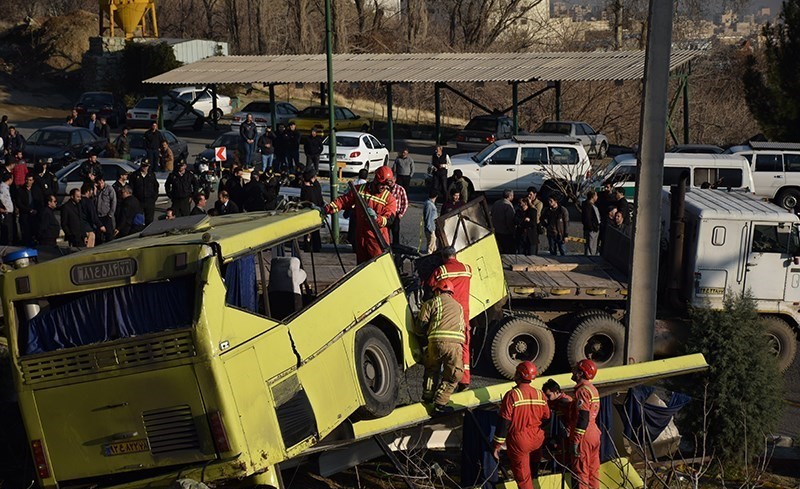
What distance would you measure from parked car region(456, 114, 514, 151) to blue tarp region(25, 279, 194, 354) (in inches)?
1013

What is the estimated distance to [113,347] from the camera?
780 cm

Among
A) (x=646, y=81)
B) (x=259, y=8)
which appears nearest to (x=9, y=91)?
(x=259, y=8)

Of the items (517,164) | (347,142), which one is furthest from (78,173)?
(517,164)

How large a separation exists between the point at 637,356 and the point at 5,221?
489 inches

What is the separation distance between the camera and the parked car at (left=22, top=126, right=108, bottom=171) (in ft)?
93.5

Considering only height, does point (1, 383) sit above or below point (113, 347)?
below

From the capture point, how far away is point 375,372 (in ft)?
32.6

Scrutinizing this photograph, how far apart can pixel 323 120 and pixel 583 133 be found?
9457 mm

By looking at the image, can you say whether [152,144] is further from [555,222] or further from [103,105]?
[103,105]

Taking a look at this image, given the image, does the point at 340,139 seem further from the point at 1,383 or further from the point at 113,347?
the point at 113,347

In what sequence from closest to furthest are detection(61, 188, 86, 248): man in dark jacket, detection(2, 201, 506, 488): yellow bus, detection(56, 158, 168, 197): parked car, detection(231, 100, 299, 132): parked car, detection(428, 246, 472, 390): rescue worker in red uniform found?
1. detection(2, 201, 506, 488): yellow bus
2. detection(428, 246, 472, 390): rescue worker in red uniform
3. detection(61, 188, 86, 248): man in dark jacket
4. detection(56, 158, 168, 197): parked car
5. detection(231, 100, 299, 132): parked car

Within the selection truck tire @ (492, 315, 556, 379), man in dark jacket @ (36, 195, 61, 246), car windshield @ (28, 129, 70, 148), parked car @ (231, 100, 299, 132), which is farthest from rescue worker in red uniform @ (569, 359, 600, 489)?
parked car @ (231, 100, 299, 132)

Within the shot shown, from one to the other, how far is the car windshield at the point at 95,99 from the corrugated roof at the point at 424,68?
409 cm

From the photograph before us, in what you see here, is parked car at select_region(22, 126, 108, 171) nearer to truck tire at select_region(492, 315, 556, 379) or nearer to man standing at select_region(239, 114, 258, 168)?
man standing at select_region(239, 114, 258, 168)
